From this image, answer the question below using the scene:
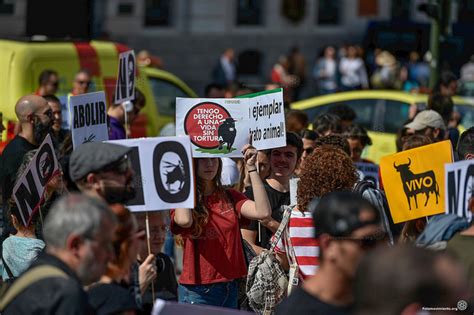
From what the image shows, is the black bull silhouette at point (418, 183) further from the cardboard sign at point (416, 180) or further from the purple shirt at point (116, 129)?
the purple shirt at point (116, 129)

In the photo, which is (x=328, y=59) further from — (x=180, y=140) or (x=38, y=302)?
(x=38, y=302)

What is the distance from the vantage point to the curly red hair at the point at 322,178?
7004 mm

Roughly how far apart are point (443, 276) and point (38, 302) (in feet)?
4.71

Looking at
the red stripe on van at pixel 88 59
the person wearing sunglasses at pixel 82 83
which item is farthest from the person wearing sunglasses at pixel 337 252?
the red stripe on van at pixel 88 59

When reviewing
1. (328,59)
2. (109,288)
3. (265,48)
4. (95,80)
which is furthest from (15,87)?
(265,48)

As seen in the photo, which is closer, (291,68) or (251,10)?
(291,68)

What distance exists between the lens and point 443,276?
3830mm

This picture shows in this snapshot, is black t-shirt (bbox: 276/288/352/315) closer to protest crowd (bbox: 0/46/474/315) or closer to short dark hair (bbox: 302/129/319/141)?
protest crowd (bbox: 0/46/474/315)

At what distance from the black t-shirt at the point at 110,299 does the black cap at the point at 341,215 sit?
722 mm

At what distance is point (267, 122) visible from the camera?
8.12 m

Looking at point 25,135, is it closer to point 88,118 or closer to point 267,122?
point 88,118

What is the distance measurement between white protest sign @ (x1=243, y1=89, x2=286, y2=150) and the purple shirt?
2625 millimetres

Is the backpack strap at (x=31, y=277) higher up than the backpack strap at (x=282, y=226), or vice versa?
the backpack strap at (x=31, y=277)

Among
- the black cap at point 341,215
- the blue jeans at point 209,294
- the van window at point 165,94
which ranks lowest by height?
the blue jeans at point 209,294
